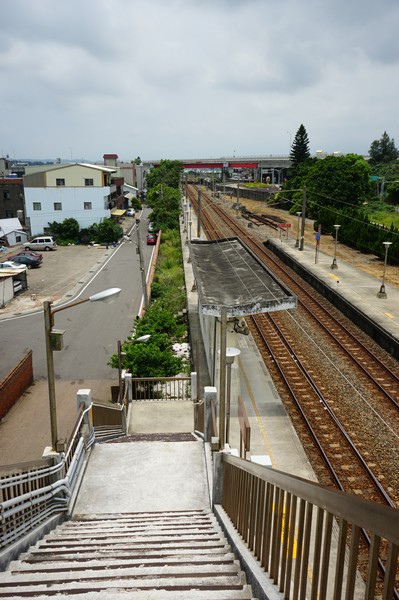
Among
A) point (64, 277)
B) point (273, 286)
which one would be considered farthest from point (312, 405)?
point (64, 277)

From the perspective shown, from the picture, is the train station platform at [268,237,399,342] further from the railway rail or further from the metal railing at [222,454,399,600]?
the metal railing at [222,454,399,600]

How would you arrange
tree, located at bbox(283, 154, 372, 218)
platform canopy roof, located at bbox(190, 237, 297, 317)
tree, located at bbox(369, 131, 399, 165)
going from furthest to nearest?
tree, located at bbox(369, 131, 399, 165)
tree, located at bbox(283, 154, 372, 218)
platform canopy roof, located at bbox(190, 237, 297, 317)

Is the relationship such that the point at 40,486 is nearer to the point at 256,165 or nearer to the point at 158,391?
the point at 158,391

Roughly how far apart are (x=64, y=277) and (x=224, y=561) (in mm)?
35378

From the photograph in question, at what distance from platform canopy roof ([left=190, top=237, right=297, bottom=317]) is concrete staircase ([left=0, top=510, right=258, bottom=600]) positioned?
7597mm

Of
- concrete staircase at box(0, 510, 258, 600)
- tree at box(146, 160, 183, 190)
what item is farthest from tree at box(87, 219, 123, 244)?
concrete staircase at box(0, 510, 258, 600)

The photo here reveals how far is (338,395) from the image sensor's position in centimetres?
1642

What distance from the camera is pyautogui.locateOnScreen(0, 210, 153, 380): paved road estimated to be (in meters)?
22.0

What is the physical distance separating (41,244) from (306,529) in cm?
5018

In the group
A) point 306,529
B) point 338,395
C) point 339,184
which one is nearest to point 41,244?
point 339,184

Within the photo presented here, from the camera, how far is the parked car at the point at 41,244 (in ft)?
163

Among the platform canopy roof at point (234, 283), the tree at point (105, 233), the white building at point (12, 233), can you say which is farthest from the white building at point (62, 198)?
the platform canopy roof at point (234, 283)

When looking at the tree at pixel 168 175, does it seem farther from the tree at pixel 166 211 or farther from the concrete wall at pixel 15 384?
the concrete wall at pixel 15 384

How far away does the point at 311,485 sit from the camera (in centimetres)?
288
